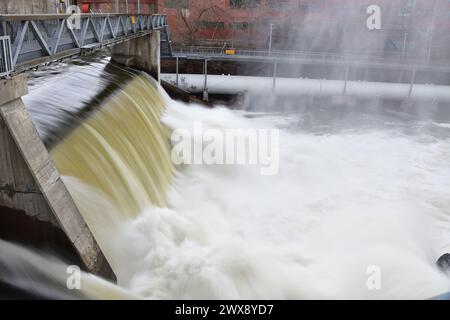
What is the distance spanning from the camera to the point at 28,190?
6.04m

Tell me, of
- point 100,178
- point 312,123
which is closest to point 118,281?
point 100,178

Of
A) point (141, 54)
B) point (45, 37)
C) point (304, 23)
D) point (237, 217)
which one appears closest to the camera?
point (45, 37)

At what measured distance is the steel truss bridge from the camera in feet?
17.9

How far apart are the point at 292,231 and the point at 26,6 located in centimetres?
1523

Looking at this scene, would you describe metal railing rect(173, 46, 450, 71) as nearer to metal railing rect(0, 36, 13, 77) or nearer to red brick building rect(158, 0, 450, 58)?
red brick building rect(158, 0, 450, 58)

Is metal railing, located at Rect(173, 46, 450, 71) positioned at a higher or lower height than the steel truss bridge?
lower

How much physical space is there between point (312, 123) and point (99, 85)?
1082 centimetres

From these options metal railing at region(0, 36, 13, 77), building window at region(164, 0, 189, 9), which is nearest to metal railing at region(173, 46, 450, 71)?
building window at region(164, 0, 189, 9)

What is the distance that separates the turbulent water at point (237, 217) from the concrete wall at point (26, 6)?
4.51m

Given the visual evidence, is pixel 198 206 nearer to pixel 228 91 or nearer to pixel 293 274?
pixel 293 274

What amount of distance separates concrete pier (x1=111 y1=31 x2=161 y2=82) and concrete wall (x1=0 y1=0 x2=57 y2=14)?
13.3 ft

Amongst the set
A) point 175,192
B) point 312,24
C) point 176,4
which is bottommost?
point 175,192

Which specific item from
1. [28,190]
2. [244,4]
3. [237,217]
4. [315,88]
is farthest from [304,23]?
[28,190]

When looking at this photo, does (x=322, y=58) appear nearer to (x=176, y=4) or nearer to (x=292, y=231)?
(x=176, y=4)
